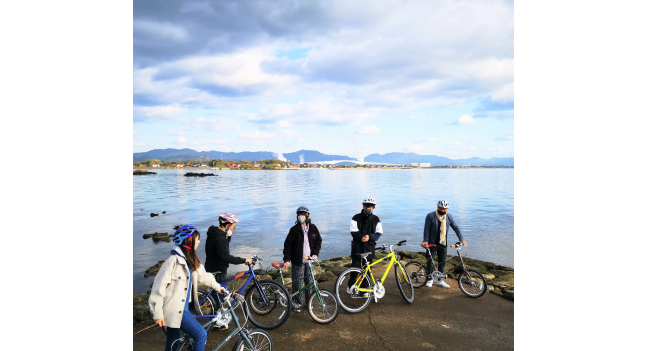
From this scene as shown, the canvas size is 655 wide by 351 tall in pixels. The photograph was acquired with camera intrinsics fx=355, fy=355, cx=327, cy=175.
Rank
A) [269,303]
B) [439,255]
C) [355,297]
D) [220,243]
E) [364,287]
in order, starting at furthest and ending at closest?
1. [439,255]
2. [364,287]
3. [355,297]
4. [269,303]
5. [220,243]

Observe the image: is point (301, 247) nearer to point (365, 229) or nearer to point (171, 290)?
point (365, 229)

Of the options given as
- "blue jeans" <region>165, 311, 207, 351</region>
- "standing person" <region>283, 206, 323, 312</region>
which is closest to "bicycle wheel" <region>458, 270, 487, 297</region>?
"standing person" <region>283, 206, 323, 312</region>

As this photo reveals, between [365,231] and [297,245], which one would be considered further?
[365,231]

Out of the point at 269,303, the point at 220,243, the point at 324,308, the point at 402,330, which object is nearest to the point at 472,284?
the point at 402,330

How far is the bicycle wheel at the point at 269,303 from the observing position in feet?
18.7

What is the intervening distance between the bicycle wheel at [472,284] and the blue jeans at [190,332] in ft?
18.2

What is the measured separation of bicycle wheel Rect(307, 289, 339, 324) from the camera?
5855mm

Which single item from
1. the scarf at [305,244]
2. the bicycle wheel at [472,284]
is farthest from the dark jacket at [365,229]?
the bicycle wheel at [472,284]

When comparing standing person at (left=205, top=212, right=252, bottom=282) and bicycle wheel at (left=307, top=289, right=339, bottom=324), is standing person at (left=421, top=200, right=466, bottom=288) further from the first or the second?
standing person at (left=205, top=212, right=252, bottom=282)

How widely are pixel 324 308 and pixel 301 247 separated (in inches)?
42.9

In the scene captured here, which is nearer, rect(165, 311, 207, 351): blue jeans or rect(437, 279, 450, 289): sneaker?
rect(165, 311, 207, 351): blue jeans

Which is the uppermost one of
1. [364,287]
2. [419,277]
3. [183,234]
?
[183,234]

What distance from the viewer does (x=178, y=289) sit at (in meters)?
3.60

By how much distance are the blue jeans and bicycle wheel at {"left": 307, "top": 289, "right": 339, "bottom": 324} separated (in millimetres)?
2338
